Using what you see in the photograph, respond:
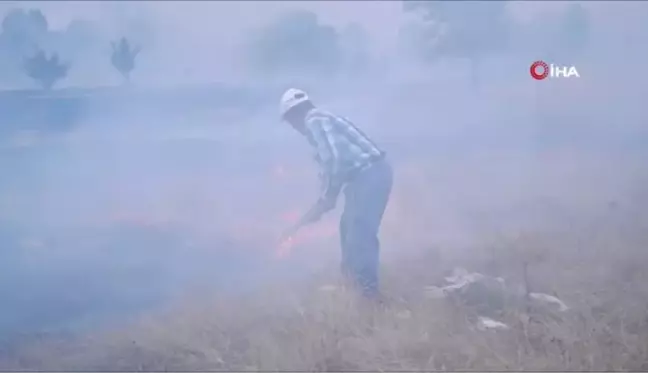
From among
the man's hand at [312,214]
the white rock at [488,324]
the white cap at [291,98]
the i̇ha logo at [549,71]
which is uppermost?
the i̇ha logo at [549,71]

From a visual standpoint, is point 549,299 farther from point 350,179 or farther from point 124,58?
point 124,58

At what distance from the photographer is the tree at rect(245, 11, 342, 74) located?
8.24ft

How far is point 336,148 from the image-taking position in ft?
8.33

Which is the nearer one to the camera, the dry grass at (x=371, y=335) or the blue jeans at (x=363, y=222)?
the dry grass at (x=371, y=335)

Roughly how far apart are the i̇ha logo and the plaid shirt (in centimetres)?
61

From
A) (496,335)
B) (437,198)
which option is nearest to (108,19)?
(437,198)

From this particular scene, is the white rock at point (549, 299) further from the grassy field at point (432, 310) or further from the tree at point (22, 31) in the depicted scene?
the tree at point (22, 31)

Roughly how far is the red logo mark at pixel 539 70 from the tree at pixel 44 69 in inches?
58.9

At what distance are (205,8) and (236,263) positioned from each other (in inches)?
32.1

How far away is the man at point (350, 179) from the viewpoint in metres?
2.54

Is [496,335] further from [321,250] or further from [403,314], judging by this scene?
[321,250]

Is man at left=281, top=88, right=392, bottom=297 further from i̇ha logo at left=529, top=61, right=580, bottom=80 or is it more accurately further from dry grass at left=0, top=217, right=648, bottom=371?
i̇ha logo at left=529, top=61, right=580, bottom=80

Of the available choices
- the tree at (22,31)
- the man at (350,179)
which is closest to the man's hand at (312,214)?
the man at (350,179)

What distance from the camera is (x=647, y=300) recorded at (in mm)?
2592
